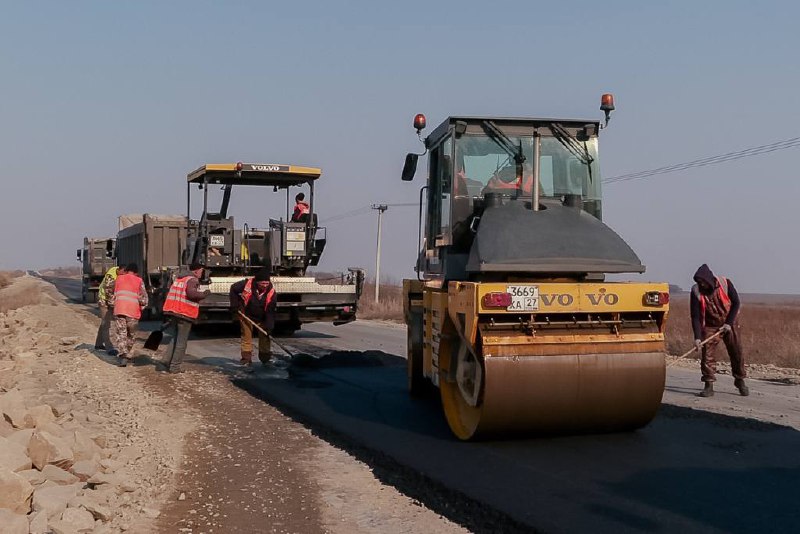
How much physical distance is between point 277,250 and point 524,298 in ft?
33.4

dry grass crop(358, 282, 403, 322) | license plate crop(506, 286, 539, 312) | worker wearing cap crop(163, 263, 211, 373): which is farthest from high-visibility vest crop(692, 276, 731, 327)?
dry grass crop(358, 282, 403, 322)

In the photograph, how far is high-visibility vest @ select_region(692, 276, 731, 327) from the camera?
9.25m

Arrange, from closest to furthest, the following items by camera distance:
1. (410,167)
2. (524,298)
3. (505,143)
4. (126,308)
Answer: (524,298)
(505,143)
(410,167)
(126,308)

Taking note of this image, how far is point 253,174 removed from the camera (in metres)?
15.6

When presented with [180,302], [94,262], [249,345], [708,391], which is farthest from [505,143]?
[94,262]

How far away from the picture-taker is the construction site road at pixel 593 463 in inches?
185

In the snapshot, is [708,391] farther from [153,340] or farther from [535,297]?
[153,340]

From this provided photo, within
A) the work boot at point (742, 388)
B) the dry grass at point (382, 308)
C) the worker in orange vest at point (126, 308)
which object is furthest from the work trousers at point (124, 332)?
the dry grass at point (382, 308)

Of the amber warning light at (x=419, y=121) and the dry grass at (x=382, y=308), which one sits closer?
the amber warning light at (x=419, y=121)

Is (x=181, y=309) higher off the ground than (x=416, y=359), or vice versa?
(x=181, y=309)

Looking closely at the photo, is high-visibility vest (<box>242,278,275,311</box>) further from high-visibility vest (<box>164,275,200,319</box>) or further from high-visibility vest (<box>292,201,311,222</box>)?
high-visibility vest (<box>292,201,311,222</box>)

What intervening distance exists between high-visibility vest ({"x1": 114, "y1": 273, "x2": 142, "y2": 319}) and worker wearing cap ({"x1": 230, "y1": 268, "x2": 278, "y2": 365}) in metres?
1.42

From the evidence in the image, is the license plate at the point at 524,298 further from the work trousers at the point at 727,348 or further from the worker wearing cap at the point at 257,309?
the worker wearing cap at the point at 257,309

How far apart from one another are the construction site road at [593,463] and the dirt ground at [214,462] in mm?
242
